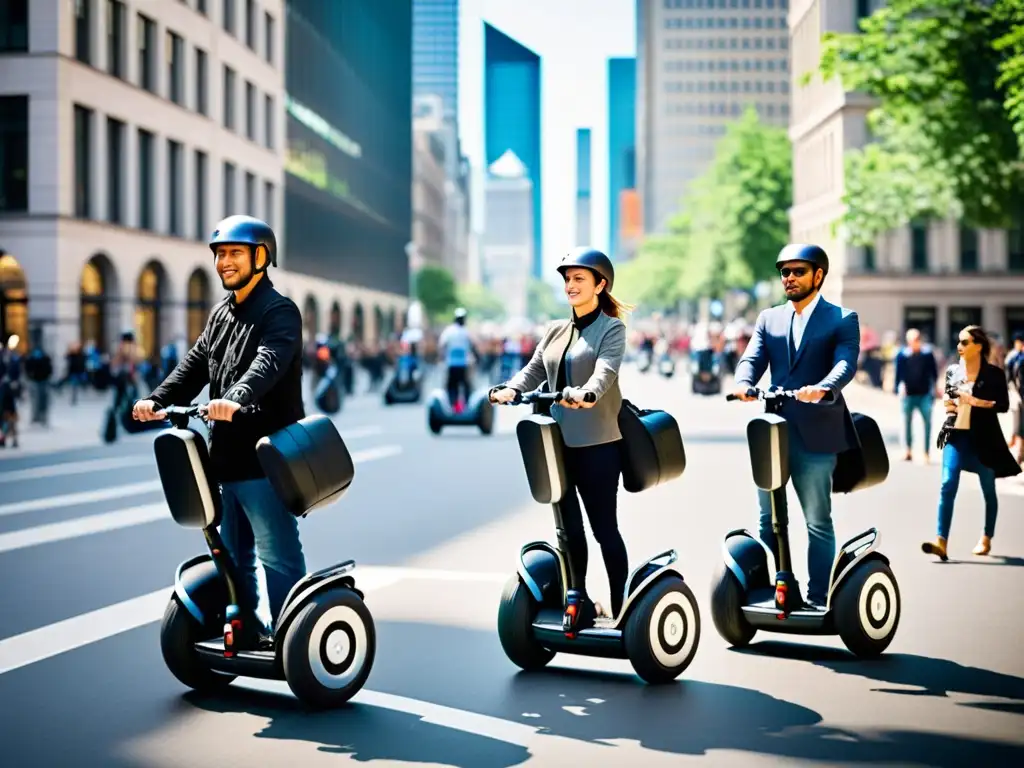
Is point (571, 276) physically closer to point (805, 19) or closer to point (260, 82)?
point (260, 82)

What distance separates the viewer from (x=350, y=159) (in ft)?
279

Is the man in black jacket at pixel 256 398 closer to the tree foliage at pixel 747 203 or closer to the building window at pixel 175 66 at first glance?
the building window at pixel 175 66

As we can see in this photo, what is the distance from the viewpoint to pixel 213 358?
6492 millimetres

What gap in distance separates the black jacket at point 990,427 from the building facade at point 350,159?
157 feet

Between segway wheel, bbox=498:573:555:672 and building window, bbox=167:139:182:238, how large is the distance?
4703cm

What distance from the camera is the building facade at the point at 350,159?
71250mm

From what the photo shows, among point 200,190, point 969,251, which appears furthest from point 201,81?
point 969,251

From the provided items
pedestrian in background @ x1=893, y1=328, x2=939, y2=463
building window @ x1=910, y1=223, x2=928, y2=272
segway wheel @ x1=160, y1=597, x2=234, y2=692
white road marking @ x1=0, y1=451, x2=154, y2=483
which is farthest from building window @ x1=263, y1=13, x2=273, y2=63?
segway wheel @ x1=160, y1=597, x2=234, y2=692

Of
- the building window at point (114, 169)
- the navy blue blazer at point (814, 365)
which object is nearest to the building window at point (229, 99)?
the building window at point (114, 169)

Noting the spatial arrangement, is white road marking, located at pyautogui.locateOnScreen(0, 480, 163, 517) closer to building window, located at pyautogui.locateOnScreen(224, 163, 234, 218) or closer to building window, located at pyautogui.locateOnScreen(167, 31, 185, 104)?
building window, located at pyautogui.locateOnScreen(167, 31, 185, 104)

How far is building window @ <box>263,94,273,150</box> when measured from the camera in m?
64.4

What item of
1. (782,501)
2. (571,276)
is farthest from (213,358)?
(782,501)

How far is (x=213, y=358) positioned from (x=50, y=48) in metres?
38.5

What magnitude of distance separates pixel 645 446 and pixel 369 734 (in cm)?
169
